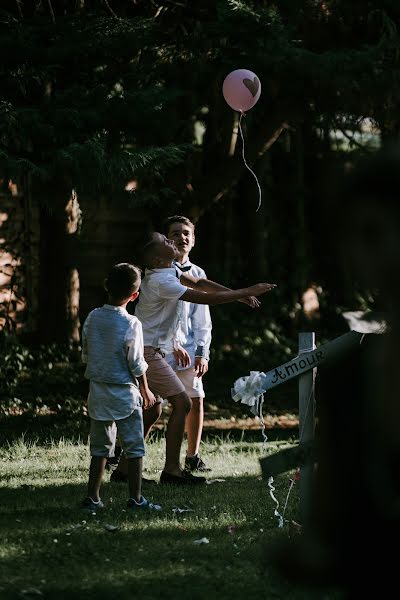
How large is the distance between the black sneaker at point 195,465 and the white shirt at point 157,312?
37.0 inches

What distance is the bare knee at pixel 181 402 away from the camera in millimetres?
6434

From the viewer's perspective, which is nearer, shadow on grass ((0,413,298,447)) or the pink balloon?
the pink balloon

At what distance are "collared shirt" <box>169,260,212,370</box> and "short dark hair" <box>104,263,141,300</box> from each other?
127 cm

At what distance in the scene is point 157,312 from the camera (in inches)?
257

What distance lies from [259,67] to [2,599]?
6.57 m

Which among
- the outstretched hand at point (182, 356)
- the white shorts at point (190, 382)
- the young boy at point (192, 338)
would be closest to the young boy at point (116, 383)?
the outstretched hand at point (182, 356)

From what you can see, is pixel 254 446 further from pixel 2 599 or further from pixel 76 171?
pixel 2 599

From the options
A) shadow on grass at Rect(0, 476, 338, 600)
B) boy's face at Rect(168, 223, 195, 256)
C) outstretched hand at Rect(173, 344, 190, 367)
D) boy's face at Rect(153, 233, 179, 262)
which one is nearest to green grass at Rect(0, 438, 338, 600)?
shadow on grass at Rect(0, 476, 338, 600)

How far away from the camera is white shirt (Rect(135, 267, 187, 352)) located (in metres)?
6.42

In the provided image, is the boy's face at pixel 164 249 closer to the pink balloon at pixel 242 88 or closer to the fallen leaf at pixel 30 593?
the pink balloon at pixel 242 88

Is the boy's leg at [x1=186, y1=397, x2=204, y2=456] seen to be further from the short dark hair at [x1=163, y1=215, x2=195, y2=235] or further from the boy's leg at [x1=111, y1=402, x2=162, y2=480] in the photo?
the short dark hair at [x1=163, y1=215, x2=195, y2=235]

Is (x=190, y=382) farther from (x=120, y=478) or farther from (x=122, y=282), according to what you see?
(x=122, y=282)

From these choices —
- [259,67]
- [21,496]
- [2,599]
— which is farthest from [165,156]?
[2,599]

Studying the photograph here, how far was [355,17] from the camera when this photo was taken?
1125 centimetres
